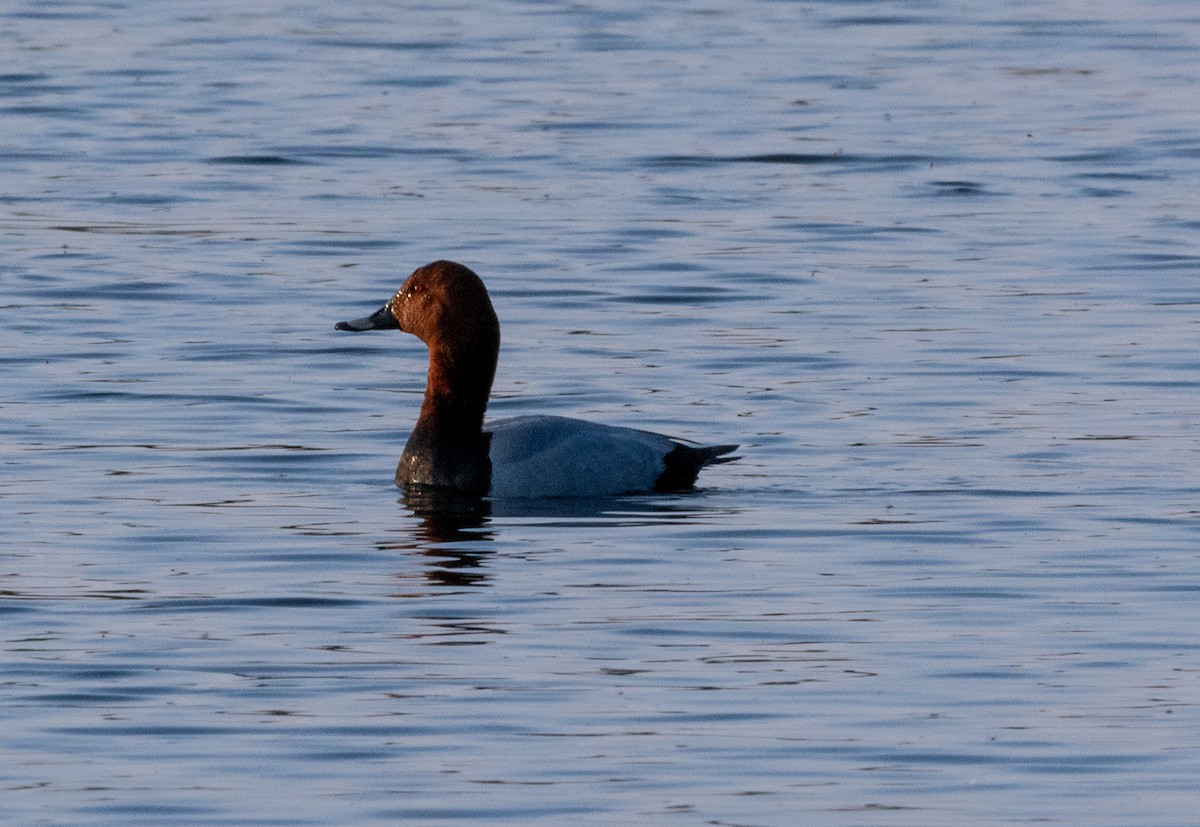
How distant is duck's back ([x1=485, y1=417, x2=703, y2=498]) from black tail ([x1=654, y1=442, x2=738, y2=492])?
15 millimetres

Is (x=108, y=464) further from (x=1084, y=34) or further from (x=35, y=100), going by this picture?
(x=1084, y=34)

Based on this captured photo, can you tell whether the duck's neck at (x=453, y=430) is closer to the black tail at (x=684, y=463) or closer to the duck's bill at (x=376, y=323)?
the duck's bill at (x=376, y=323)

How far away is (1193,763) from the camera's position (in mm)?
7301

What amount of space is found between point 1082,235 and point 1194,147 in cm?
397

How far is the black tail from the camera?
11.4m

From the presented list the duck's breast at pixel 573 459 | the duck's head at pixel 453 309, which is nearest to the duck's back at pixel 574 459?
the duck's breast at pixel 573 459

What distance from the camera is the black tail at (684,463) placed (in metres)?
11.4

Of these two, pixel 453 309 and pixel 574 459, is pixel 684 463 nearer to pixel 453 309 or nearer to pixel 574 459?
pixel 574 459

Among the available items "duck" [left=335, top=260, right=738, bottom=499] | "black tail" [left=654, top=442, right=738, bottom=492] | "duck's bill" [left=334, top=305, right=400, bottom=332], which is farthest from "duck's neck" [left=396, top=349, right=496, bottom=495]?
"black tail" [left=654, top=442, right=738, bottom=492]

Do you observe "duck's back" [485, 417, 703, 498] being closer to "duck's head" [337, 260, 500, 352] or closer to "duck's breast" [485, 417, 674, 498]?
"duck's breast" [485, 417, 674, 498]

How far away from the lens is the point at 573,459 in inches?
445

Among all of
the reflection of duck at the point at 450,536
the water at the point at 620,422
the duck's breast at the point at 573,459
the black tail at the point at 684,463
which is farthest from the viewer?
the black tail at the point at 684,463

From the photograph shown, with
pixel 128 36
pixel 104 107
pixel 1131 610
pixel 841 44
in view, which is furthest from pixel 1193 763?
pixel 128 36

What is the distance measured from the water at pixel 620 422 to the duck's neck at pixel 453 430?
0.25 meters
